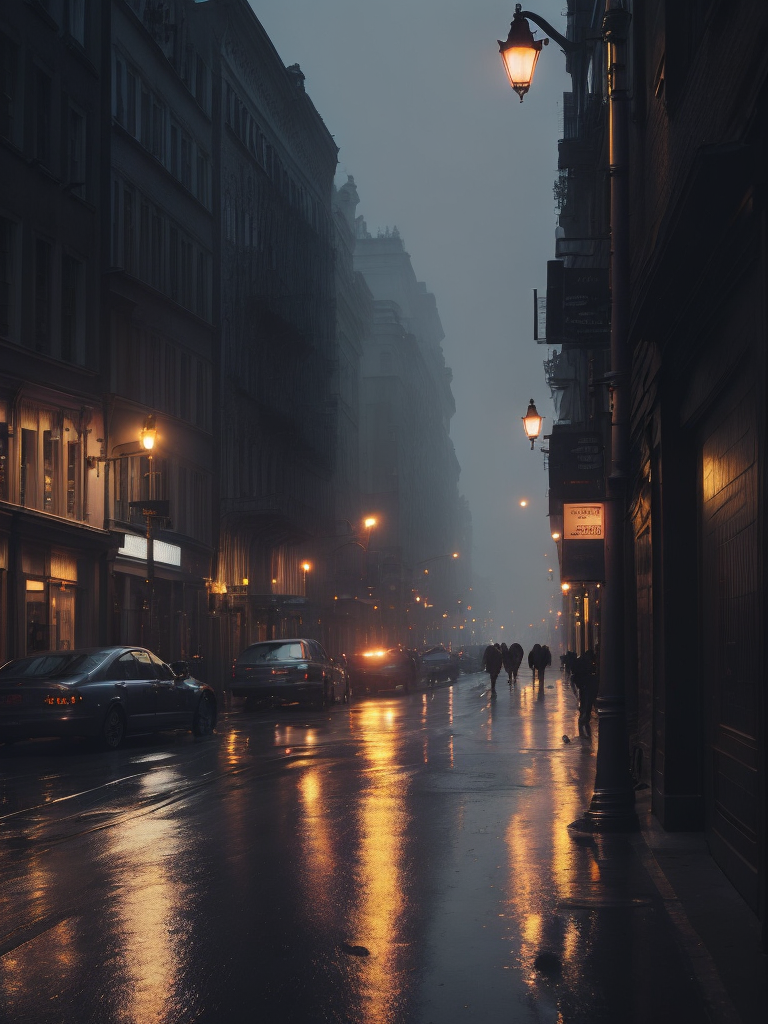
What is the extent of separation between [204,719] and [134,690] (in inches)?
120

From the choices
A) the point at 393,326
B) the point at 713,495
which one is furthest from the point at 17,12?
the point at 393,326

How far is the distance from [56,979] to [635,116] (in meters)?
12.8

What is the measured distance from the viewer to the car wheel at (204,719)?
995 inches

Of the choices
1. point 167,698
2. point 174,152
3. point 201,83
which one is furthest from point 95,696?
point 201,83

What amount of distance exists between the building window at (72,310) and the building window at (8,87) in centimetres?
381

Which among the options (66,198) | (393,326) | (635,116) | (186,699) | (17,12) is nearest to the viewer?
(635,116)

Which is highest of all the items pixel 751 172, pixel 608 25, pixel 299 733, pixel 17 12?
pixel 17 12

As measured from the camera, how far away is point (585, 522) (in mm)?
22375

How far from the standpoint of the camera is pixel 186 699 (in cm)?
2478

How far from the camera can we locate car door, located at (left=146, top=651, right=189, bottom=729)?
77.8ft

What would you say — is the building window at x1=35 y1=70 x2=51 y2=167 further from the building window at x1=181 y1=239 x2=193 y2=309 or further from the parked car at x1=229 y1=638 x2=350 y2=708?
the parked car at x1=229 y1=638 x2=350 y2=708

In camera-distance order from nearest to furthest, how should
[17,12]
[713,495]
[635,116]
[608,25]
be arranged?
[713,495], [608,25], [635,116], [17,12]

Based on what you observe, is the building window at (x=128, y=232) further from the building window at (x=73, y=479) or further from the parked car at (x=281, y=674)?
the parked car at (x=281, y=674)

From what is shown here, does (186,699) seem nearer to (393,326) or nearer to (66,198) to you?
(66,198)
